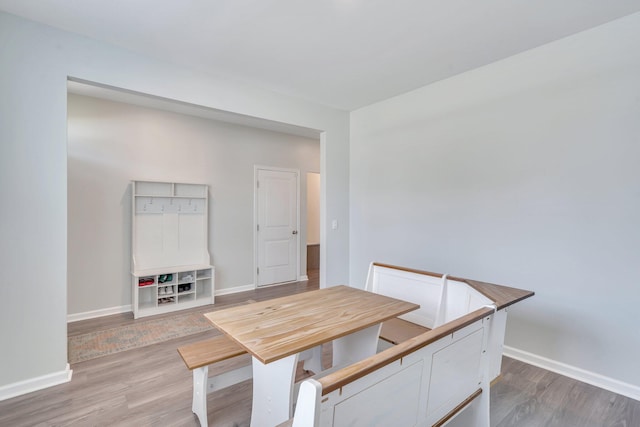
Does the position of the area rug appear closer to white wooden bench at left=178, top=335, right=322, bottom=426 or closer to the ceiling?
white wooden bench at left=178, top=335, right=322, bottom=426

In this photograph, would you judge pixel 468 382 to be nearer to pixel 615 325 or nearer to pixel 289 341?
pixel 289 341

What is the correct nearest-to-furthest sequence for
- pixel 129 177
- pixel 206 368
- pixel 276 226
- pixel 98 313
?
pixel 206 368 → pixel 98 313 → pixel 129 177 → pixel 276 226

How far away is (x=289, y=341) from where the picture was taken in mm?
1402

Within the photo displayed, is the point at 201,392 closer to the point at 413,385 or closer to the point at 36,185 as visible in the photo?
the point at 413,385

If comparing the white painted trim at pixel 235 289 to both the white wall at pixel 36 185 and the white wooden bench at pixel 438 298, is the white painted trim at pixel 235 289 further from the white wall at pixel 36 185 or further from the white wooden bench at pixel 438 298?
the white wooden bench at pixel 438 298

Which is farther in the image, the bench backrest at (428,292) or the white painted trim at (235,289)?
the white painted trim at (235,289)

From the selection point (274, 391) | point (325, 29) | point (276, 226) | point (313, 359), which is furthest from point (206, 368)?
point (276, 226)

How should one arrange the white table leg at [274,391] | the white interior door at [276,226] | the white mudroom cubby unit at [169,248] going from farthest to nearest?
1. the white interior door at [276,226]
2. the white mudroom cubby unit at [169,248]
3. the white table leg at [274,391]

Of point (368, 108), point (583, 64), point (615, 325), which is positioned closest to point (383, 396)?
point (615, 325)

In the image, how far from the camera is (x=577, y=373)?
92.7 inches

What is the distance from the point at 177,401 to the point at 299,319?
3.91ft

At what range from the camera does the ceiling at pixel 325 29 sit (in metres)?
2.03

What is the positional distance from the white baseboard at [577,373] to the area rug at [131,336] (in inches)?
108

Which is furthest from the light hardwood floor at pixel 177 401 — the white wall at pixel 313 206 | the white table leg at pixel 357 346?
the white wall at pixel 313 206
